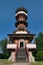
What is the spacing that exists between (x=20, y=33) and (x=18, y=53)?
29.2 ft

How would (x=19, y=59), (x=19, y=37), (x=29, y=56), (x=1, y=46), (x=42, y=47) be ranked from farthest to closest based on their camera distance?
(x=1, y=46) < (x=42, y=47) < (x=19, y=37) < (x=29, y=56) < (x=19, y=59)

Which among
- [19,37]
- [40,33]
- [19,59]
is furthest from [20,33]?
[40,33]

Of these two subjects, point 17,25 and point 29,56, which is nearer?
point 29,56

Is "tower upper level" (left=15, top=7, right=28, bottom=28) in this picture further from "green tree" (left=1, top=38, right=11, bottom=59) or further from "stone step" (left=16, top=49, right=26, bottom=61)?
"stone step" (left=16, top=49, right=26, bottom=61)

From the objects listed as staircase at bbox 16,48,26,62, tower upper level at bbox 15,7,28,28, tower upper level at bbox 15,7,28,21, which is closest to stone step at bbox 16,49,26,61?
staircase at bbox 16,48,26,62

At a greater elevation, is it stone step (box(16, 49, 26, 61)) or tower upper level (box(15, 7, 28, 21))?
tower upper level (box(15, 7, 28, 21))

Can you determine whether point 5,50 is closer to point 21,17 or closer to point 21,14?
point 21,17

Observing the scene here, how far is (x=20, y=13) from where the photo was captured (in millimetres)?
49906

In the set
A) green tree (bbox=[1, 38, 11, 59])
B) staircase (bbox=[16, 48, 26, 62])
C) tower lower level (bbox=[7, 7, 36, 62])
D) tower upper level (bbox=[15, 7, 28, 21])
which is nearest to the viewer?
staircase (bbox=[16, 48, 26, 62])

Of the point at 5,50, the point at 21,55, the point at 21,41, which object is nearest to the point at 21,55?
the point at 21,55

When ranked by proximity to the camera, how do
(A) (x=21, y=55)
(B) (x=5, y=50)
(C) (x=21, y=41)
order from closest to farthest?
1. (A) (x=21, y=55)
2. (C) (x=21, y=41)
3. (B) (x=5, y=50)

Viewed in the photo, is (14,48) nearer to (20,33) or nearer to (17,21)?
(20,33)

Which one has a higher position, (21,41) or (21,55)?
(21,41)

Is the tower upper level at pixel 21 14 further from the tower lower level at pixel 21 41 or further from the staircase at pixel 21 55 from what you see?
the staircase at pixel 21 55
